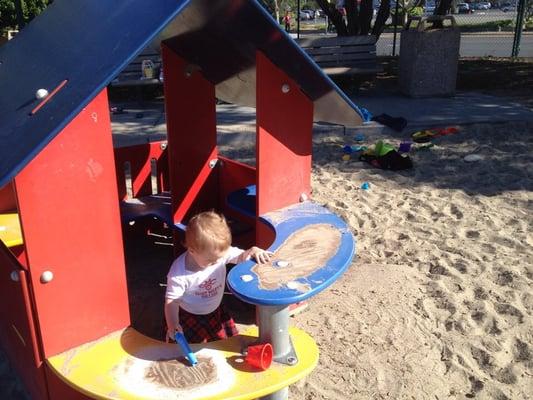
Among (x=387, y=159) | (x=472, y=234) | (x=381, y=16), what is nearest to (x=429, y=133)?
(x=387, y=159)

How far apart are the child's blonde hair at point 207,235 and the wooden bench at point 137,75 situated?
22.7 feet

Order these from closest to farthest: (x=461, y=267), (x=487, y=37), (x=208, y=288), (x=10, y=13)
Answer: (x=208, y=288) → (x=461, y=267) → (x=10, y=13) → (x=487, y=37)

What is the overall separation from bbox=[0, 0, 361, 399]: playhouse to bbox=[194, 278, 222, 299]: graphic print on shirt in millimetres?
200

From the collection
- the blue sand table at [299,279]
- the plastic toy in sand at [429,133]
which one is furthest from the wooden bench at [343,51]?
the blue sand table at [299,279]

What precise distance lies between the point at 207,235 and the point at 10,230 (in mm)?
1577

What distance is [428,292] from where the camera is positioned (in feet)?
10.3

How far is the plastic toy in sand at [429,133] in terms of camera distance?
20.7ft

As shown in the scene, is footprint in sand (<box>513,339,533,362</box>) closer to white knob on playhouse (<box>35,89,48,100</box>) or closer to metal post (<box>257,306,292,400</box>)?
metal post (<box>257,306,292,400</box>)

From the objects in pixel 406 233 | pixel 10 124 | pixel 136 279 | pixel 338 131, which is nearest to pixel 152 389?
pixel 10 124

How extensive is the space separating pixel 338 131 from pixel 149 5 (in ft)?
16.4

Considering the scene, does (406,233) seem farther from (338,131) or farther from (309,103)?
(338,131)

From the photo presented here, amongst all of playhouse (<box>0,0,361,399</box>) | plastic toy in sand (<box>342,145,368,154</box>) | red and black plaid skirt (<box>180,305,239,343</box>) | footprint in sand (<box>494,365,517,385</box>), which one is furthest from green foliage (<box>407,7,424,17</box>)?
red and black plaid skirt (<box>180,305,239,343</box>)

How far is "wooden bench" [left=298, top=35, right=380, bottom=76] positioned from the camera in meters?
9.43

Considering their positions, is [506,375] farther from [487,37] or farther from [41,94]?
[487,37]
